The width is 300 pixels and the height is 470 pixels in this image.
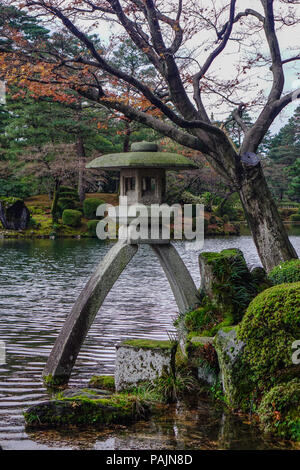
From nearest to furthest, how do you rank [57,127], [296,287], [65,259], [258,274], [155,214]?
[296,287] < [258,274] < [155,214] < [65,259] < [57,127]

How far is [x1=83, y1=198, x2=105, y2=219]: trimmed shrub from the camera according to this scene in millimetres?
36022

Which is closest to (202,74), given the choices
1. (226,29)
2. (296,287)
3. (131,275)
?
(226,29)

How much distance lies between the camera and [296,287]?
5418 millimetres

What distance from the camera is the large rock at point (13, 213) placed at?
33188 millimetres

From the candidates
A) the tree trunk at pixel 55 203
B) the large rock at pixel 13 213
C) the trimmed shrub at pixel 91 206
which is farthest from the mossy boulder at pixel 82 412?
the trimmed shrub at pixel 91 206

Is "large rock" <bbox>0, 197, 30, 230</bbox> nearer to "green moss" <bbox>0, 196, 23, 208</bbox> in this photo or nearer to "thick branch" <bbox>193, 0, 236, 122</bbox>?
"green moss" <bbox>0, 196, 23, 208</bbox>

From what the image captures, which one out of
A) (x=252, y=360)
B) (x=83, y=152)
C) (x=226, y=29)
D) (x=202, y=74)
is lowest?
(x=252, y=360)

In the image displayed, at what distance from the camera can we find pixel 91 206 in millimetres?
36000

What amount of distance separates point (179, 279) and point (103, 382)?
67.6 inches

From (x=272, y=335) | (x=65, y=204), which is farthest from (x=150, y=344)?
(x=65, y=204)

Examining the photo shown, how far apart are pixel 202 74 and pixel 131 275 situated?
9.62 metres

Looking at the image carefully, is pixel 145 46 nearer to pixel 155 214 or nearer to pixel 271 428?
pixel 155 214

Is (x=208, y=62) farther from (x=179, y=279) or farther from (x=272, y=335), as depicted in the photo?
(x=272, y=335)

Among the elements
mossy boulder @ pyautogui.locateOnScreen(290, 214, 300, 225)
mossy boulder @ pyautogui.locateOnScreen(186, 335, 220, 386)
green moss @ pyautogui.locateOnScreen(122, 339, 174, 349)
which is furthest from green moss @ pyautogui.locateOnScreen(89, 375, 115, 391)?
mossy boulder @ pyautogui.locateOnScreen(290, 214, 300, 225)
